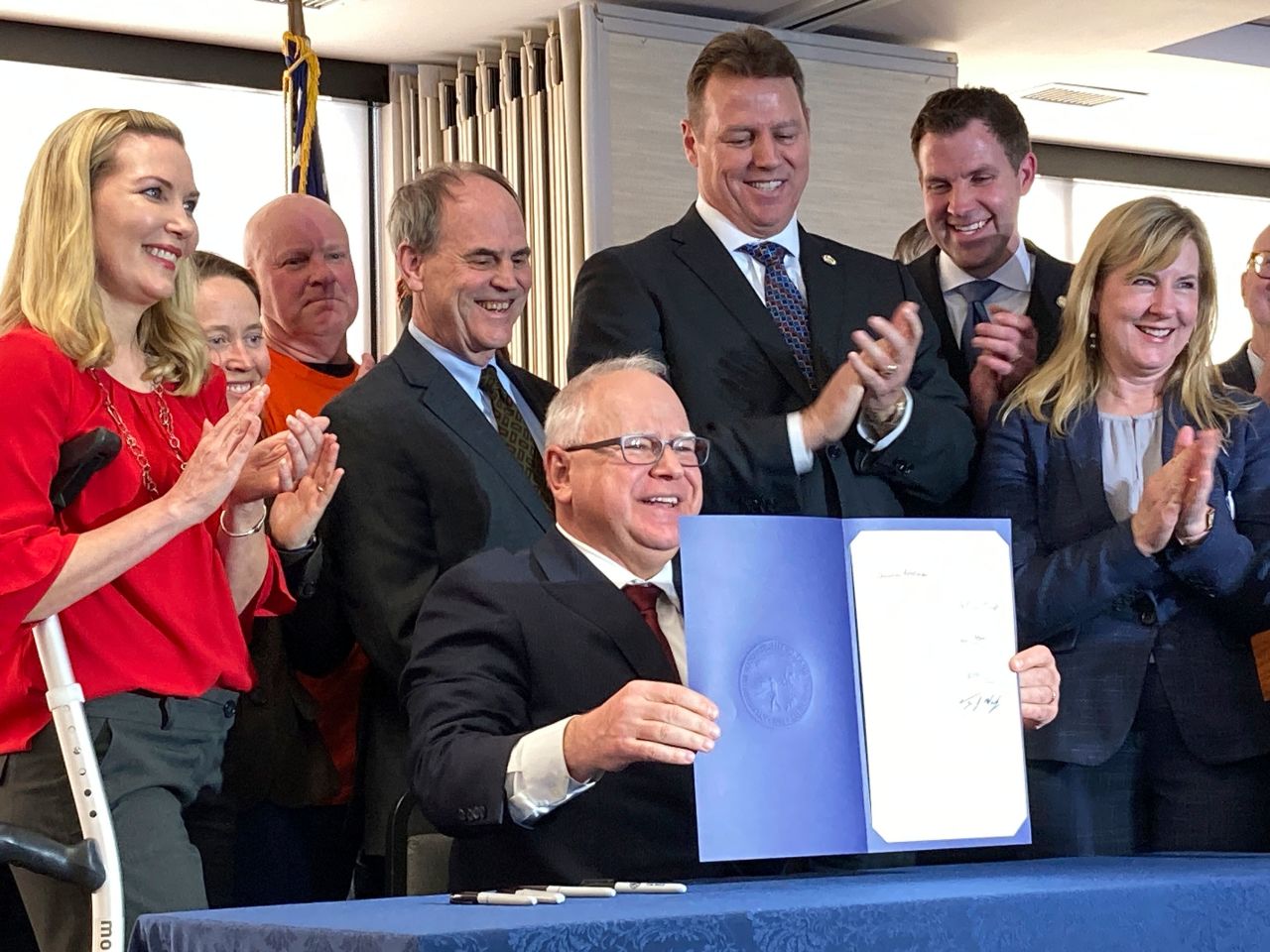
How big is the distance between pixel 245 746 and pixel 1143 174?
278 inches

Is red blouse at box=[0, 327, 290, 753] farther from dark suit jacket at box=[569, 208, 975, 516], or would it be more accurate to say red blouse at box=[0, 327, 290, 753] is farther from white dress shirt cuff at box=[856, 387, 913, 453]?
white dress shirt cuff at box=[856, 387, 913, 453]

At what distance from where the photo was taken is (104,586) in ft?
7.52

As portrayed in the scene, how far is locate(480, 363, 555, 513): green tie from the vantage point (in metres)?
2.93

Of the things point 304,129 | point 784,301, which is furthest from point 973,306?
point 304,129

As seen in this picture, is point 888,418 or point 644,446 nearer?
point 644,446

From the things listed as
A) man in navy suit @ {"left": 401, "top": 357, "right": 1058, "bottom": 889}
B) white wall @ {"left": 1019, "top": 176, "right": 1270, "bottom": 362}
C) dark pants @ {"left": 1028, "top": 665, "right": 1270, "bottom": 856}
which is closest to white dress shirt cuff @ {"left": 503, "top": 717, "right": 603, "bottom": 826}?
man in navy suit @ {"left": 401, "top": 357, "right": 1058, "bottom": 889}

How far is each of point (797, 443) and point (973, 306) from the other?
0.65 m

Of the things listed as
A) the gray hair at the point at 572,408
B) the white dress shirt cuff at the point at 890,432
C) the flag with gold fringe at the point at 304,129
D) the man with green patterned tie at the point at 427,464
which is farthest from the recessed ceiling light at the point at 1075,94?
the gray hair at the point at 572,408

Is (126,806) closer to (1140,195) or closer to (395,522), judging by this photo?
(395,522)

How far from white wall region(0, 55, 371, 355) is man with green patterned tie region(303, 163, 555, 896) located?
137 inches

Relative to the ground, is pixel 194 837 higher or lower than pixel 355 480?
lower

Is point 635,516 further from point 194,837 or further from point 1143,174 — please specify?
point 1143,174

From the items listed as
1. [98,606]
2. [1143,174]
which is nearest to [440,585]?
[98,606]

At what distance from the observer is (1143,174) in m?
8.85
